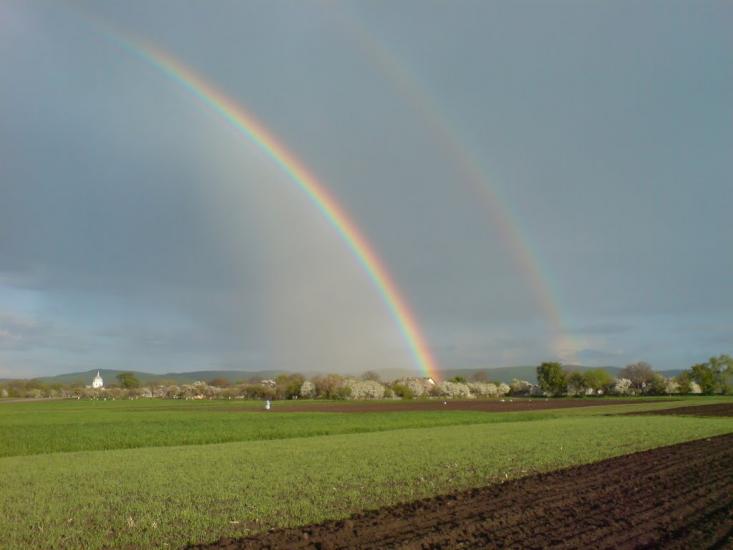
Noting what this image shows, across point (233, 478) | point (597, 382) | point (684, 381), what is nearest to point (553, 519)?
point (233, 478)

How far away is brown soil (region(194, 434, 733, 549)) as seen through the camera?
1150 cm

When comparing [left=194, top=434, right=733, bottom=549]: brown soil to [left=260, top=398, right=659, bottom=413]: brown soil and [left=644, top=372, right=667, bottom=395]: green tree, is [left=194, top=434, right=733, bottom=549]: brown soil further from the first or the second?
[left=644, top=372, right=667, bottom=395]: green tree

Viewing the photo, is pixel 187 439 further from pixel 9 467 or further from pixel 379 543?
pixel 379 543

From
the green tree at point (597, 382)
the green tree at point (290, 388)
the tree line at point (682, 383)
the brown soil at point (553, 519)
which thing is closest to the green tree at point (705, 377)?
the tree line at point (682, 383)

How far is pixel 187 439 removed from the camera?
1645 inches

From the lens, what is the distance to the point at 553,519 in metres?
13.5

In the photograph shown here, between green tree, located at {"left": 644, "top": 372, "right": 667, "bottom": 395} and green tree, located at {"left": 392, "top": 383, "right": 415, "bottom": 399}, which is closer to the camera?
green tree, located at {"left": 392, "top": 383, "right": 415, "bottom": 399}

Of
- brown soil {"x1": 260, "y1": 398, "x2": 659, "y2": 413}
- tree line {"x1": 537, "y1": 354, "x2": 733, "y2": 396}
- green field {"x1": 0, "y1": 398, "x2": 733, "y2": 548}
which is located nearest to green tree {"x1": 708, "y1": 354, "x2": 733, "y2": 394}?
tree line {"x1": 537, "y1": 354, "x2": 733, "y2": 396}

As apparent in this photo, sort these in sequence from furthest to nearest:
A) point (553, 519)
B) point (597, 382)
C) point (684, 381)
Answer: point (597, 382)
point (684, 381)
point (553, 519)

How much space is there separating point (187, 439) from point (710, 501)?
3445cm

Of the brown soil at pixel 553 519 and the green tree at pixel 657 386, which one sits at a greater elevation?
the green tree at pixel 657 386

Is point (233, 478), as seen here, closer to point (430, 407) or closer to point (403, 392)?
point (430, 407)

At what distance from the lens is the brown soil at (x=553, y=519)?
11500 mm

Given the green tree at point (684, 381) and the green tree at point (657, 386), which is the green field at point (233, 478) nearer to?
the green tree at point (657, 386)
